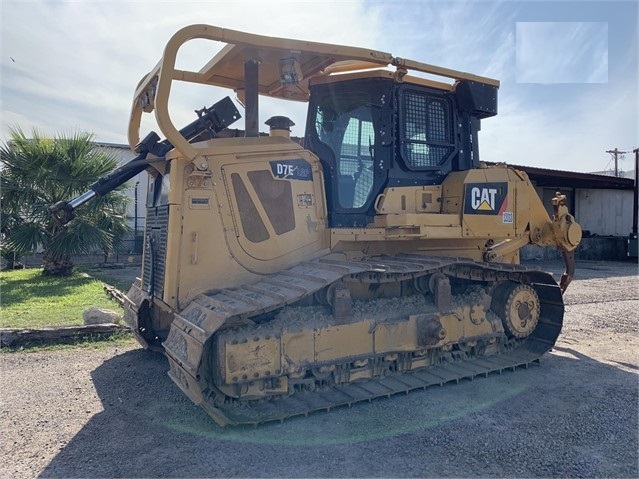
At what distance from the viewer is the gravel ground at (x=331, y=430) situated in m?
3.48

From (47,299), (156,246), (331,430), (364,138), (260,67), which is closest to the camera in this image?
(331,430)

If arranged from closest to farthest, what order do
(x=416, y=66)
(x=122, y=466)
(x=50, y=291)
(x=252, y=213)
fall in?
(x=122, y=466) → (x=252, y=213) → (x=416, y=66) → (x=50, y=291)

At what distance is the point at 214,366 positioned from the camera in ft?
13.5

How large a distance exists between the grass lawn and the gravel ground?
5.96 feet

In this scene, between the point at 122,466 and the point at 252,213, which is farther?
the point at 252,213

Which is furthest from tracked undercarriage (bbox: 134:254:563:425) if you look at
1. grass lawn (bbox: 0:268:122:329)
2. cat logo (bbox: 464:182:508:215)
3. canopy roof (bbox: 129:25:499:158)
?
grass lawn (bbox: 0:268:122:329)

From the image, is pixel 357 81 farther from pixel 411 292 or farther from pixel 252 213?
pixel 411 292

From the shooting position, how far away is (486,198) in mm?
5980

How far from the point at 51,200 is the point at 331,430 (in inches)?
433

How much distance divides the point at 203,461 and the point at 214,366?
0.77 m

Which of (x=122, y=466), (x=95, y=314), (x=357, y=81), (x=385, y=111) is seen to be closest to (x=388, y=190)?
(x=385, y=111)

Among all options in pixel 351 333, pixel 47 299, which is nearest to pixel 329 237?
pixel 351 333

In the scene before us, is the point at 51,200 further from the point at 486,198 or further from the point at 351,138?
the point at 486,198

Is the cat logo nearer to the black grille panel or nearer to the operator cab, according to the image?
the operator cab
